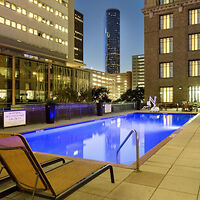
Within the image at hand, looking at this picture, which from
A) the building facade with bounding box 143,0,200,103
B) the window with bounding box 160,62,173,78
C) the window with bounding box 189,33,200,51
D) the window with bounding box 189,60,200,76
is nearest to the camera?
the window with bounding box 189,60,200,76

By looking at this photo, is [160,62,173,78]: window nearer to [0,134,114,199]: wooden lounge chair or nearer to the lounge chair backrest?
[0,134,114,199]: wooden lounge chair

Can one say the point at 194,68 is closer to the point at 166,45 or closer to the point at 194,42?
the point at 194,42

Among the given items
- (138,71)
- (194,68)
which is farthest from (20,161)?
(138,71)

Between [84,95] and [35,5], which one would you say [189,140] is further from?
[35,5]

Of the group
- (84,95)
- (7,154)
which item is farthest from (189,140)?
(84,95)

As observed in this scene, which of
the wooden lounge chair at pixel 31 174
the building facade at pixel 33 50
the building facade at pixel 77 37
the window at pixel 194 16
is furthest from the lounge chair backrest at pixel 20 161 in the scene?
the building facade at pixel 77 37

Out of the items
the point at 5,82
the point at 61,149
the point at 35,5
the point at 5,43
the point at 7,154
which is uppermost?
the point at 35,5

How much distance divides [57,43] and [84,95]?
35532 mm

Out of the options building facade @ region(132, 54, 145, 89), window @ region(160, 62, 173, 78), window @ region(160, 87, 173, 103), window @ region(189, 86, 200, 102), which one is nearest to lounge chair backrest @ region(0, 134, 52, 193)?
window @ region(189, 86, 200, 102)

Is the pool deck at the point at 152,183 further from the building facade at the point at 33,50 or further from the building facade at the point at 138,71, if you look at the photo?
the building facade at the point at 138,71

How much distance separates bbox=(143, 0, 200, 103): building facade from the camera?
35094 mm

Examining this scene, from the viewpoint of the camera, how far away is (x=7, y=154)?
94.8 inches

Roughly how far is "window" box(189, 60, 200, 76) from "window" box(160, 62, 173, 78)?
2999 millimetres

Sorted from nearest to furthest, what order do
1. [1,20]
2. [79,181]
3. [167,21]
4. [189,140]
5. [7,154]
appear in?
[7,154] → [79,181] → [189,140] → [167,21] → [1,20]
